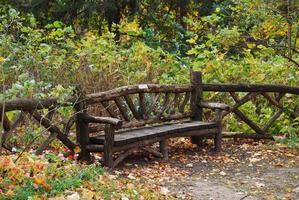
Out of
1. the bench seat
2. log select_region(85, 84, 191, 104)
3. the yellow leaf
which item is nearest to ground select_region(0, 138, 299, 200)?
the yellow leaf

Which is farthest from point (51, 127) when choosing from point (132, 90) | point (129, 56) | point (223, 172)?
point (129, 56)

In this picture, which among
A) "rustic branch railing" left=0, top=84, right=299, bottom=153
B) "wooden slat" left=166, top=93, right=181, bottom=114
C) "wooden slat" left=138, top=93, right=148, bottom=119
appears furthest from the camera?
"wooden slat" left=166, top=93, right=181, bottom=114

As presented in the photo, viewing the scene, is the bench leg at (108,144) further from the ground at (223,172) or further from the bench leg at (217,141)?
the bench leg at (217,141)

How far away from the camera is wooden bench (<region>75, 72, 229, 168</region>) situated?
6656 millimetres

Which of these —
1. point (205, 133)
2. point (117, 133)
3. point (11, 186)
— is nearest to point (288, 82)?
point (205, 133)

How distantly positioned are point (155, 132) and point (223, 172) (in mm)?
1150

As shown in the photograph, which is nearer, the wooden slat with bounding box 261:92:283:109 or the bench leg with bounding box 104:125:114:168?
the bench leg with bounding box 104:125:114:168

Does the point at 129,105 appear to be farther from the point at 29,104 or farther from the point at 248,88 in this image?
the point at 248,88

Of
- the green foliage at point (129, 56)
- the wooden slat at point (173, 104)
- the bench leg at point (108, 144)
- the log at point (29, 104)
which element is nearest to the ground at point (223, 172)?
the bench leg at point (108, 144)

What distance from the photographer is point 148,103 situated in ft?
27.4

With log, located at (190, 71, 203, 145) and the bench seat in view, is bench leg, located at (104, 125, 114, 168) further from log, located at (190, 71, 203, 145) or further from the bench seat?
log, located at (190, 71, 203, 145)

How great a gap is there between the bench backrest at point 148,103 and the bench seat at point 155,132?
15 cm

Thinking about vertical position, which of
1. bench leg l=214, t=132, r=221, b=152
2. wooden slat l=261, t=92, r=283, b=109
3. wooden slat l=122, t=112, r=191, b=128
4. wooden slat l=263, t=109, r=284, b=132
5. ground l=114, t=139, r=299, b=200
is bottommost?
ground l=114, t=139, r=299, b=200

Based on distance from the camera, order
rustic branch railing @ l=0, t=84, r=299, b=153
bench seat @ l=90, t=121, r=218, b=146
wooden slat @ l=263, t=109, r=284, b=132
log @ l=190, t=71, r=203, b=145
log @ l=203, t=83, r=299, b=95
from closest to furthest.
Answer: rustic branch railing @ l=0, t=84, r=299, b=153
bench seat @ l=90, t=121, r=218, b=146
log @ l=190, t=71, r=203, b=145
log @ l=203, t=83, r=299, b=95
wooden slat @ l=263, t=109, r=284, b=132
